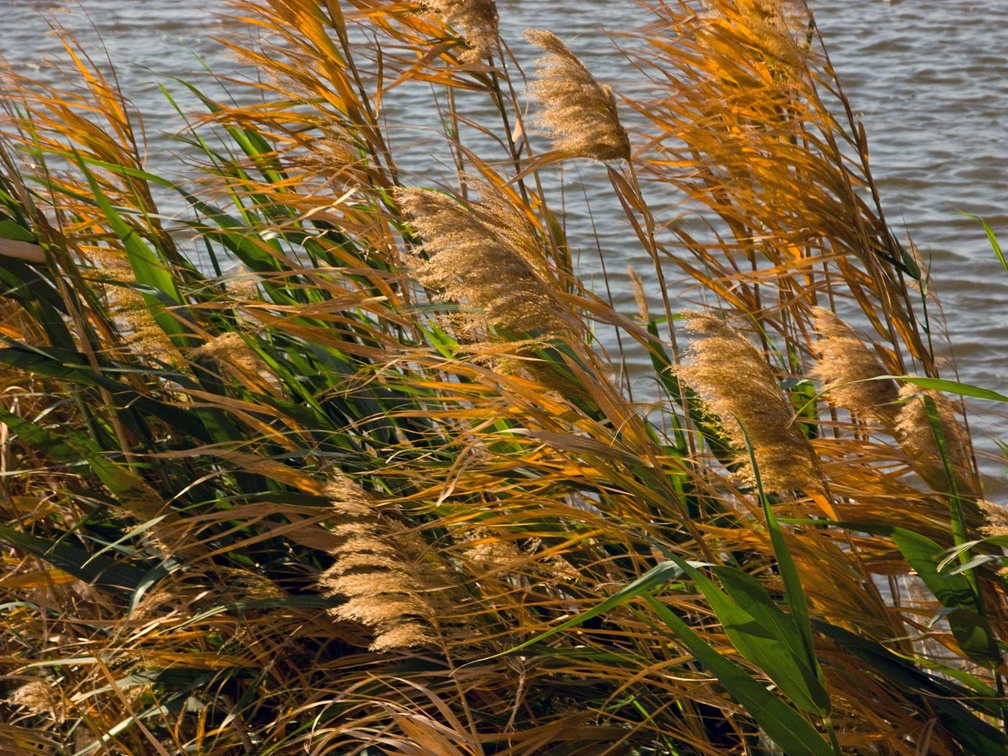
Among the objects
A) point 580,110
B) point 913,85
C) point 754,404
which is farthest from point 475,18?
point 913,85

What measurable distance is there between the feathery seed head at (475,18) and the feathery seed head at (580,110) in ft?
0.85

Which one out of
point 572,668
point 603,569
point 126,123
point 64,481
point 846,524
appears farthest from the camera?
point 126,123

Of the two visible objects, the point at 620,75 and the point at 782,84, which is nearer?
the point at 782,84

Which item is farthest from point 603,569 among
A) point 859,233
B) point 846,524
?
point 859,233

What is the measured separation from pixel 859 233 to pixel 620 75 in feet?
15.9

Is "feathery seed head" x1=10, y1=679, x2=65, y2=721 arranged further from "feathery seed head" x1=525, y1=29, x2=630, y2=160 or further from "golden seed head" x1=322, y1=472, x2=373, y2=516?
"feathery seed head" x1=525, y1=29, x2=630, y2=160

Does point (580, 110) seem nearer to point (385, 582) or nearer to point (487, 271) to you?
point (487, 271)

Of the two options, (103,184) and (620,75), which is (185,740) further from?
(620,75)

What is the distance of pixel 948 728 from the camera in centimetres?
125

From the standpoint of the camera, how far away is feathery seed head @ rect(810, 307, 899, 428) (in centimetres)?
123

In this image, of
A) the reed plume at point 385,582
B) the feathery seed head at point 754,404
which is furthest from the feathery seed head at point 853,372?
the reed plume at point 385,582

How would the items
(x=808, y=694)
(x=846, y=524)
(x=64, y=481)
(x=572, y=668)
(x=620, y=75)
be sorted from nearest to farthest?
1. (x=808, y=694)
2. (x=846, y=524)
3. (x=572, y=668)
4. (x=64, y=481)
5. (x=620, y=75)

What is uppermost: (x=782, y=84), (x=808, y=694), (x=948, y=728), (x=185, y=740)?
(x=782, y=84)

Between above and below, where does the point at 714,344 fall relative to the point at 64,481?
above
